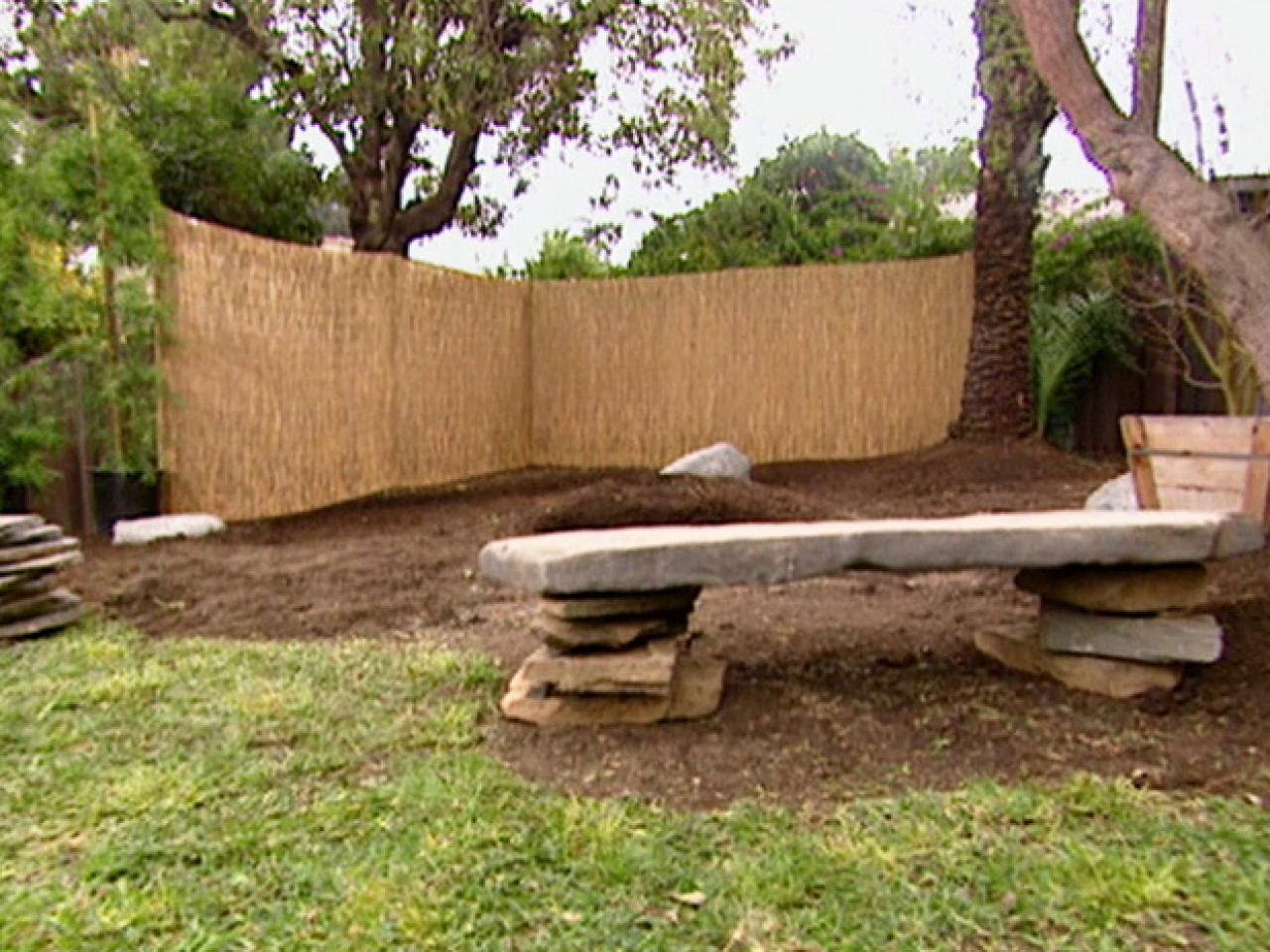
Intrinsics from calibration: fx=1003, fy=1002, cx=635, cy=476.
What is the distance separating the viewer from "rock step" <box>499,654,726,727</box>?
2738 millimetres

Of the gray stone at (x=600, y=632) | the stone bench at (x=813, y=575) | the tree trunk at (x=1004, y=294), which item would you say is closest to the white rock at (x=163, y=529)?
the stone bench at (x=813, y=575)

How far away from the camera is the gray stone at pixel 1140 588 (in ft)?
9.18

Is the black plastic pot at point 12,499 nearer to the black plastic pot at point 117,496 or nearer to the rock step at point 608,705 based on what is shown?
the black plastic pot at point 117,496

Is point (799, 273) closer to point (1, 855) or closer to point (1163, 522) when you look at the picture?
point (1163, 522)

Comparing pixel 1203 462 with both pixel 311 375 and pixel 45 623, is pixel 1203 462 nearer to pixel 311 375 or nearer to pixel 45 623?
pixel 45 623

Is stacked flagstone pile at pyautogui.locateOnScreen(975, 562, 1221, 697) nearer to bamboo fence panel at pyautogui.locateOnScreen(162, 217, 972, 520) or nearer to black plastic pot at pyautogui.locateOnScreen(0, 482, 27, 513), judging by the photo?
bamboo fence panel at pyautogui.locateOnScreen(162, 217, 972, 520)

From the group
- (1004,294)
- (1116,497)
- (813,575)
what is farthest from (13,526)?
(1004,294)

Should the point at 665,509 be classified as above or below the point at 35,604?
above

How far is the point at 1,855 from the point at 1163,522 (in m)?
2.87

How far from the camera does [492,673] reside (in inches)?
127

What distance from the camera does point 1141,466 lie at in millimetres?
4285

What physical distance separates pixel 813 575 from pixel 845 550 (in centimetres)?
11

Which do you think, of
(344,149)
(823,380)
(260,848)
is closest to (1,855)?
(260,848)

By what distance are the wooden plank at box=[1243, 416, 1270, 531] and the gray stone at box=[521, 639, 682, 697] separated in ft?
8.39
